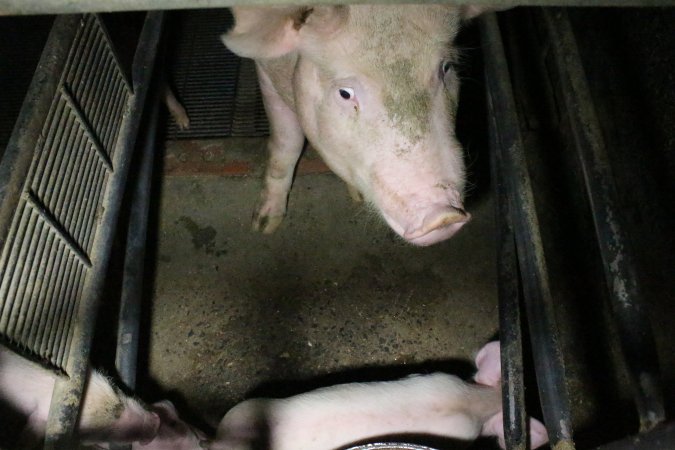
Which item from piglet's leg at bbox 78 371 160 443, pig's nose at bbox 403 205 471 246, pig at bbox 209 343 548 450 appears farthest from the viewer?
pig at bbox 209 343 548 450

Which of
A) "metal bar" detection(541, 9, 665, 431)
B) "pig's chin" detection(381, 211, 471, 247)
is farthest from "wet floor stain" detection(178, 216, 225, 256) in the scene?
"metal bar" detection(541, 9, 665, 431)

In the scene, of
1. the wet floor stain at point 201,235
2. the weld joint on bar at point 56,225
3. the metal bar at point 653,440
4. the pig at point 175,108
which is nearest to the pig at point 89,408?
the weld joint on bar at point 56,225

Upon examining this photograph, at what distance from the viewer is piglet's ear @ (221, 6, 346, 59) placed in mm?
1521

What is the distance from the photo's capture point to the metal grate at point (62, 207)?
1.24m

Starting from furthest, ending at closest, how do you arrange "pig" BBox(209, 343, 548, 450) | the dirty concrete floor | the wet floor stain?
the wet floor stain < the dirty concrete floor < "pig" BBox(209, 343, 548, 450)

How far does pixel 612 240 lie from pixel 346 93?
899 millimetres

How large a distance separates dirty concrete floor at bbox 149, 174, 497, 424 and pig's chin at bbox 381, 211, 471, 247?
1.21 m

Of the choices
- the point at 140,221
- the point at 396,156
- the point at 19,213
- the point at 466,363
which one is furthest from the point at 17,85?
the point at 466,363

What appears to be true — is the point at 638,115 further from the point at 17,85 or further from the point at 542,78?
the point at 17,85

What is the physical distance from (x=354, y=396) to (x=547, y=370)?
857 mm

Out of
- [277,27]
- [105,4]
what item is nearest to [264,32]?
[277,27]

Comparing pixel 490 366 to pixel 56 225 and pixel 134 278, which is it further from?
pixel 56 225

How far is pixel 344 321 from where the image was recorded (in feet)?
8.87

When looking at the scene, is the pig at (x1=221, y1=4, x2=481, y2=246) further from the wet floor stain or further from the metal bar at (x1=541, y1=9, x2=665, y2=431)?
the wet floor stain
